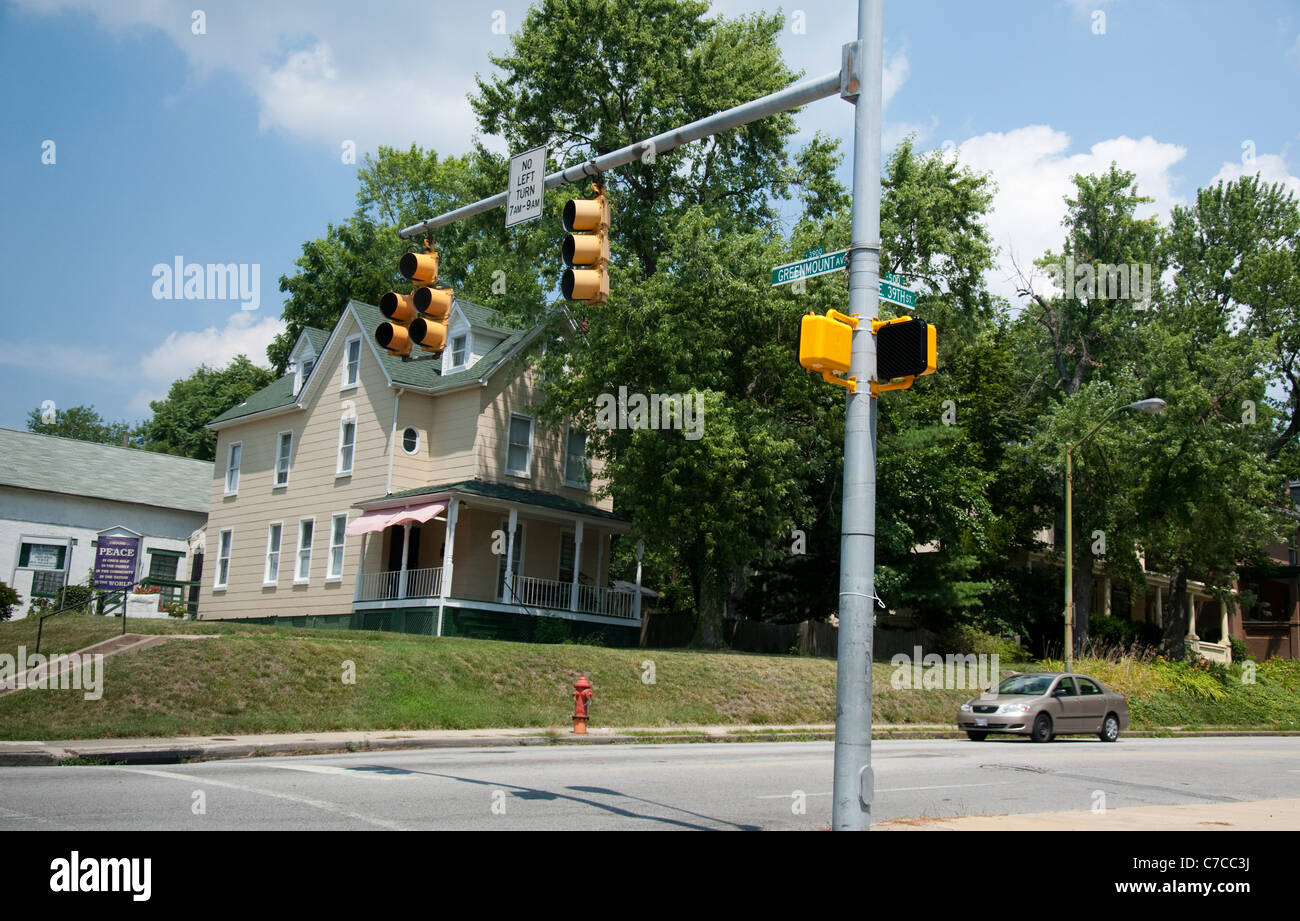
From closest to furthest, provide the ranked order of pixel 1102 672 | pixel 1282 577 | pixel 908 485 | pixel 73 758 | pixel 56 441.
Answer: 1. pixel 73 758
2. pixel 1102 672
3. pixel 908 485
4. pixel 56 441
5. pixel 1282 577

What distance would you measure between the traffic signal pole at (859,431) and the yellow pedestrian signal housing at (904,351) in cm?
10

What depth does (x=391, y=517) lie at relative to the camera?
3253cm

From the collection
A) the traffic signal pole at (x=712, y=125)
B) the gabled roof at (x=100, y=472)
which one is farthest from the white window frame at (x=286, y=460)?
the traffic signal pole at (x=712, y=125)

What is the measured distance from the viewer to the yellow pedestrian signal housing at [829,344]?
8.40m

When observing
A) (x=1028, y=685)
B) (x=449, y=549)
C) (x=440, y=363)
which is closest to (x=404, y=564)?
(x=449, y=549)

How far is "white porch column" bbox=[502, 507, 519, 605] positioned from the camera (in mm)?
32125

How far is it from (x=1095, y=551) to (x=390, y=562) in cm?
2529

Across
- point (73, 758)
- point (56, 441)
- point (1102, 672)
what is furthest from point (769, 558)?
point (56, 441)

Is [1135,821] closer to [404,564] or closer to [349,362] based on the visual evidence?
[404,564]

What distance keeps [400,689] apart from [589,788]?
31.0 ft

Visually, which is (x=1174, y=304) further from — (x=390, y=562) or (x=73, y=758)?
(x=73, y=758)

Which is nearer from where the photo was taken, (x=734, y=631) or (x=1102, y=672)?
(x=1102, y=672)

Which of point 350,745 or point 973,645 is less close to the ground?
point 973,645
